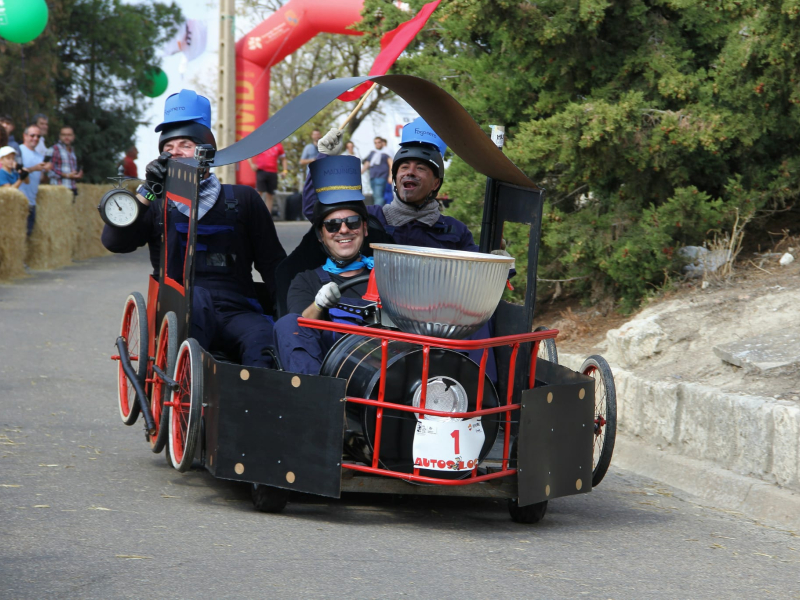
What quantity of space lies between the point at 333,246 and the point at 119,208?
1267mm

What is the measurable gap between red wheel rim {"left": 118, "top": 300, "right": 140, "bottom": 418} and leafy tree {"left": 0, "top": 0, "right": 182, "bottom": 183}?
19957mm

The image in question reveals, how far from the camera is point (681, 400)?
703 centimetres

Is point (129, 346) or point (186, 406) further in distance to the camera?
point (129, 346)

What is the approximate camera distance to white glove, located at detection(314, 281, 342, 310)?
5.39 m

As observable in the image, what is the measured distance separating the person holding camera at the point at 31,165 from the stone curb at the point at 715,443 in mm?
11589

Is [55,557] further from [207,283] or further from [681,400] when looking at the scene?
[681,400]

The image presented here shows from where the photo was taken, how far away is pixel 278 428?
4.99m

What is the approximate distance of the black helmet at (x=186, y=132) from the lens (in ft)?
21.2

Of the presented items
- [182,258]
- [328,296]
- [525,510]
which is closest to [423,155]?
[182,258]

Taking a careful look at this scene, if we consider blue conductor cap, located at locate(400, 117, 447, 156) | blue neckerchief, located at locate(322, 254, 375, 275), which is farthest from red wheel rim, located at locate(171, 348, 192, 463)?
blue conductor cap, located at locate(400, 117, 447, 156)

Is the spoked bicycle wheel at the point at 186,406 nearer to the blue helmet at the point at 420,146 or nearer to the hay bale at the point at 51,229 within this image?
the blue helmet at the point at 420,146

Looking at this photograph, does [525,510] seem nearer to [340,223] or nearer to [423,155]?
[340,223]

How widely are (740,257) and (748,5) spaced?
2234mm

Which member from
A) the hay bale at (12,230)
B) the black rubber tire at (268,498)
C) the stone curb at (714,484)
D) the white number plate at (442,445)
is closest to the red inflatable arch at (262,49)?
the hay bale at (12,230)
